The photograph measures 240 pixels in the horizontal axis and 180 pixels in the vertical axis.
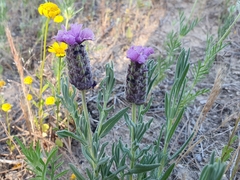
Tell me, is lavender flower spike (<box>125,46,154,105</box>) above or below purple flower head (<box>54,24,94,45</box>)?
below

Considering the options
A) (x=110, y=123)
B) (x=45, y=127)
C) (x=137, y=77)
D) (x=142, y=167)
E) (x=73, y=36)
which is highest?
(x=73, y=36)


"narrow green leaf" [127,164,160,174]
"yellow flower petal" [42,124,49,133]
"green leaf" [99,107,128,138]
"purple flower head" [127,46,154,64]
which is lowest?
"yellow flower petal" [42,124,49,133]

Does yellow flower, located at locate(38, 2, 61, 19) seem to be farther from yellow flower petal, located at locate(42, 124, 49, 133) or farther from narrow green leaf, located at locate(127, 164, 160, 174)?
narrow green leaf, located at locate(127, 164, 160, 174)

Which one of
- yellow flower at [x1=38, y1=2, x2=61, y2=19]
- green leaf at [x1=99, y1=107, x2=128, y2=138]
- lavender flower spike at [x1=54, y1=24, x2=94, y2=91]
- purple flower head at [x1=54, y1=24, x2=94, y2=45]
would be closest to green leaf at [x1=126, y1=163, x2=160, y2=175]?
green leaf at [x1=99, y1=107, x2=128, y2=138]

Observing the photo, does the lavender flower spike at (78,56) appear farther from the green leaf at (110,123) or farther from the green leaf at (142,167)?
the green leaf at (142,167)

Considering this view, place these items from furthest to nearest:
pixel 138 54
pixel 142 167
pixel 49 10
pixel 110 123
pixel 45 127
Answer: pixel 45 127 < pixel 49 10 < pixel 110 123 < pixel 142 167 < pixel 138 54

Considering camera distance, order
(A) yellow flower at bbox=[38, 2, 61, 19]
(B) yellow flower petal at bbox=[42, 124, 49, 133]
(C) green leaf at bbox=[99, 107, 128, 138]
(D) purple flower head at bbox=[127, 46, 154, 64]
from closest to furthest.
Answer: (D) purple flower head at bbox=[127, 46, 154, 64] → (C) green leaf at bbox=[99, 107, 128, 138] → (A) yellow flower at bbox=[38, 2, 61, 19] → (B) yellow flower petal at bbox=[42, 124, 49, 133]

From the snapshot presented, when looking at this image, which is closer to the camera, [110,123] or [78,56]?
[78,56]

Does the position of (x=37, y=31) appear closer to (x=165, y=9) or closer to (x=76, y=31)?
(x=165, y=9)

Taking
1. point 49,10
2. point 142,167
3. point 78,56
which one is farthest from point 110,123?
point 49,10

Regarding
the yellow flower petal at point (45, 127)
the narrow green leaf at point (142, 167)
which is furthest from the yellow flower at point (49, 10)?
the narrow green leaf at point (142, 167)

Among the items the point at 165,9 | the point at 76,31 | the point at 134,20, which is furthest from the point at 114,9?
the point at 76,31

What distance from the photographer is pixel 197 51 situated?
8.68 ft

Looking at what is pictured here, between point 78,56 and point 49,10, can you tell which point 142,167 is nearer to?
point 78,56
